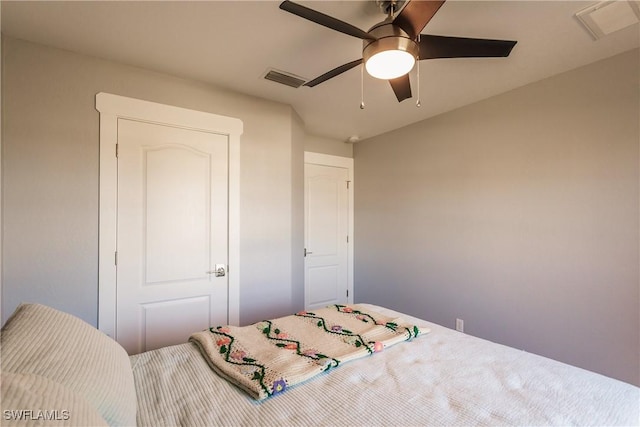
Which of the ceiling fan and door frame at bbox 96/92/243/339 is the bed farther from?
the ceiling fan

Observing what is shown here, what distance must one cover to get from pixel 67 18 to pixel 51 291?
164cm

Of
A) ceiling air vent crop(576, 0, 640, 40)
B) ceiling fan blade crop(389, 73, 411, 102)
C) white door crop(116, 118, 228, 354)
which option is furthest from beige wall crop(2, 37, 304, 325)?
ceiling air vent crop(576, 0, 640, 40)

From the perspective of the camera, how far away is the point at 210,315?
241cm

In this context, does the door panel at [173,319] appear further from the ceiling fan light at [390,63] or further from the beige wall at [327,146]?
the beige wall at [327,146]

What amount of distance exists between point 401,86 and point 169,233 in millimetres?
1980

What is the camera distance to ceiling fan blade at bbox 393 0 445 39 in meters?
1.16

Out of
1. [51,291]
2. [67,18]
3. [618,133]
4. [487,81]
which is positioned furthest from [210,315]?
[618,133]

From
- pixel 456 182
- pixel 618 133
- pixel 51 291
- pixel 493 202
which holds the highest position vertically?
pixel 618 133

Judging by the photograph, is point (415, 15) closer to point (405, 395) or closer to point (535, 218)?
point (405, 395)

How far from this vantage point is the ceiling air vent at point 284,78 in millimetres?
2211

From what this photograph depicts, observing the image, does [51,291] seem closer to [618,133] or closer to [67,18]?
[67,18]

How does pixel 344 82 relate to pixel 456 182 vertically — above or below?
above

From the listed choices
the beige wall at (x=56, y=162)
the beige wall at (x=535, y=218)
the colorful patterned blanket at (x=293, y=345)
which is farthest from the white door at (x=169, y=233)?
the beige wall at (x=535, y=218)

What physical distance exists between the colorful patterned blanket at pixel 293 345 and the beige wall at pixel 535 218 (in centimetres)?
133
